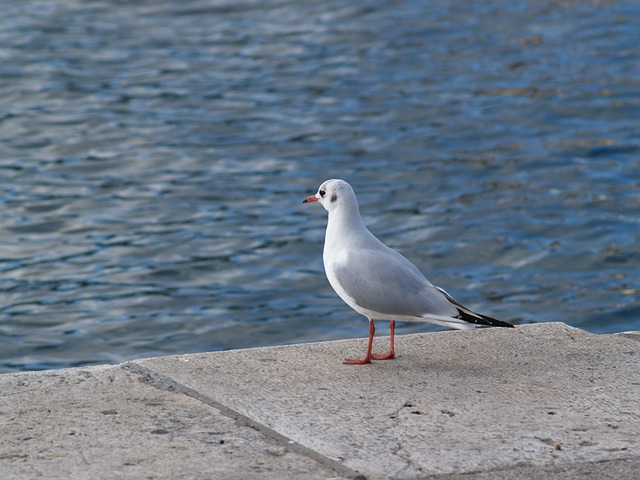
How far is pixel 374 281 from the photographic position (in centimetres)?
480

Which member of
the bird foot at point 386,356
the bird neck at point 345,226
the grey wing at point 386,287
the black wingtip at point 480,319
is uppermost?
the bird neck at point 345,226

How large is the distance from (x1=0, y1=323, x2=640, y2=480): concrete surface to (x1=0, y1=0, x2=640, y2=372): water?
3650 millimetres

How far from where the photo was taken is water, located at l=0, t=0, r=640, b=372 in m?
8.95

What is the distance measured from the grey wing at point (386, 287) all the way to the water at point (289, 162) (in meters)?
3.50

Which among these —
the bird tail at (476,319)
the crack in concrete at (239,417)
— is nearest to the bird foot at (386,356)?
the bird tail at (476,319)

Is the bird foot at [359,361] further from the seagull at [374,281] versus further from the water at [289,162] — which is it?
the water at [289,162]

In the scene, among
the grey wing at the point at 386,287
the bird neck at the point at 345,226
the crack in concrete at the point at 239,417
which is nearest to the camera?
the crack in concrete at the point at 239,417

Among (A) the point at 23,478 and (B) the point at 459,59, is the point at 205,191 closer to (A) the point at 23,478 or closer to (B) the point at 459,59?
(B) the point at 459,59

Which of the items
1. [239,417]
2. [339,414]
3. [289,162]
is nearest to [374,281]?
[339,414]

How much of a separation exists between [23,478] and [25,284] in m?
6.01

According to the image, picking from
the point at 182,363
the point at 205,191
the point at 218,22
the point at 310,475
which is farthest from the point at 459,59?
the point at 310,475

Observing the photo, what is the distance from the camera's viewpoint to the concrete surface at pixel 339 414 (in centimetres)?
359

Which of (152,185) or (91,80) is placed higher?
(91,80)

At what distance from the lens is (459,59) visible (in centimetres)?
1598
